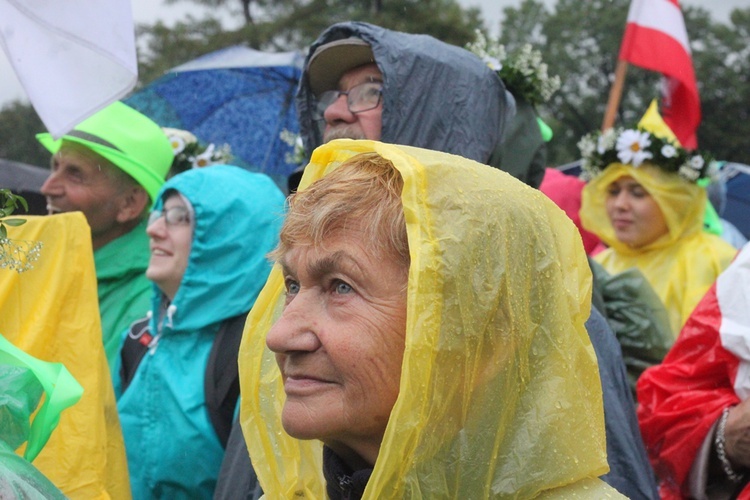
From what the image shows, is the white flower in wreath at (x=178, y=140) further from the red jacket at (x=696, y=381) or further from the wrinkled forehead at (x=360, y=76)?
the red jacket at (x=696, y=381)

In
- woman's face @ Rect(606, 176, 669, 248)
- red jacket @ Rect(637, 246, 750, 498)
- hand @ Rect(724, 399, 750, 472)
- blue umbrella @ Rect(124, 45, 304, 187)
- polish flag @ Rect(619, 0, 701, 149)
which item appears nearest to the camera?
hand @ Rect(724, 399, 750, 472)

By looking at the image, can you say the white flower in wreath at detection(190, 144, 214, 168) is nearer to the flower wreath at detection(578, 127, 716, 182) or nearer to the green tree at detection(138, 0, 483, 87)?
the flower wreath at detection(578, 127, 716, 182)

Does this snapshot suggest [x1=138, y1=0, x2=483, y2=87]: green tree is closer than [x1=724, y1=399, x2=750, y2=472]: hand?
No

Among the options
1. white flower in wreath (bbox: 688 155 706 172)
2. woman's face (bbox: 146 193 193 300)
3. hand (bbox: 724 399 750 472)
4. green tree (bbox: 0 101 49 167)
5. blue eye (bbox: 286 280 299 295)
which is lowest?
green tree (bbox: 0 101 49 167)

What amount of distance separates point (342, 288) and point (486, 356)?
312mm

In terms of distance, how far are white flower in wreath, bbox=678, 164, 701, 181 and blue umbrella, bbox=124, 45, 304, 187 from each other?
8.22 feet

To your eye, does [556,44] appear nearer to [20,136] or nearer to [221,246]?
[20,136]

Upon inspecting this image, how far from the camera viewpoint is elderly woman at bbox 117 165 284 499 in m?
3.52

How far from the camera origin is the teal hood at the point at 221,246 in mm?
3859

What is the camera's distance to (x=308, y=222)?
6.75ft

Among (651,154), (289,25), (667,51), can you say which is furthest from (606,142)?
(289,25)

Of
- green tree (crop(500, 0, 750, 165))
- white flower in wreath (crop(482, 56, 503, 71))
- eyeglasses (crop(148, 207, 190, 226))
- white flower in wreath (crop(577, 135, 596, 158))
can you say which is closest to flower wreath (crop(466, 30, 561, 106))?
white flower in wreath (crop(482, 56, 503, 71))

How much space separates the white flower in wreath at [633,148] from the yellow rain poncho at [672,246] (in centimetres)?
7

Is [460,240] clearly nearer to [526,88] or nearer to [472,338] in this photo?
[472,338]
